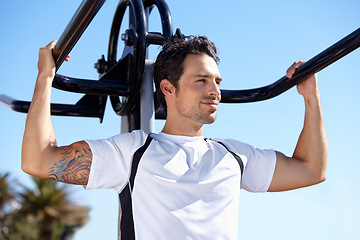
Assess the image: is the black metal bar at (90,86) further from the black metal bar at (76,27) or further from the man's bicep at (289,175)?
the man's bicep at (289,175)

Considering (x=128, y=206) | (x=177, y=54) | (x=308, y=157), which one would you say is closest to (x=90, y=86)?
(x=177, y=54)

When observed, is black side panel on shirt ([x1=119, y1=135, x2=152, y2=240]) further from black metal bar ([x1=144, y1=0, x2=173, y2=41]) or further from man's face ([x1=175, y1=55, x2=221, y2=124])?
black metal bar ([x1=144, y1=0, x2=173, y2=41])

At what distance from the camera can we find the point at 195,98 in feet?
3.96

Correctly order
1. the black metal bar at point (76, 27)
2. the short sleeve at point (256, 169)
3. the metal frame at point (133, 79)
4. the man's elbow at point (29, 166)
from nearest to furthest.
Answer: the black metal bar at point (76, 27), the man's elbow at point (29, 166), the metal frame at point (133, 79), the short sleeve at point (256, 169)

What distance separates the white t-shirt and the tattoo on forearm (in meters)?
0.02

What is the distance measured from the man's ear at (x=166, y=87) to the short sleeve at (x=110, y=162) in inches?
8.6

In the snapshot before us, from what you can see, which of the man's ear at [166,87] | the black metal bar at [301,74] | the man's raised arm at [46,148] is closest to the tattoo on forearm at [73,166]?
the man's raised arm at [46,148]

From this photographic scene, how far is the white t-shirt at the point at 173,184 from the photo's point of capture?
3.51ft

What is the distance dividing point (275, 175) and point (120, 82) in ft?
1.65

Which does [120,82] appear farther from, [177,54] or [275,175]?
[275,175]

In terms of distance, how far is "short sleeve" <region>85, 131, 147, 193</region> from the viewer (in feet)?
3.56

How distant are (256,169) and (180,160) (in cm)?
24

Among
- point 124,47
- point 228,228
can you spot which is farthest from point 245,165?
point 124,47

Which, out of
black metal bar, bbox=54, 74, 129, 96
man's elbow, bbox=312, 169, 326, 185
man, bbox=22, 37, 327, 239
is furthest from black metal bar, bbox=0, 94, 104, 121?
man's elbow, bbox=312, 169, 326, 185
